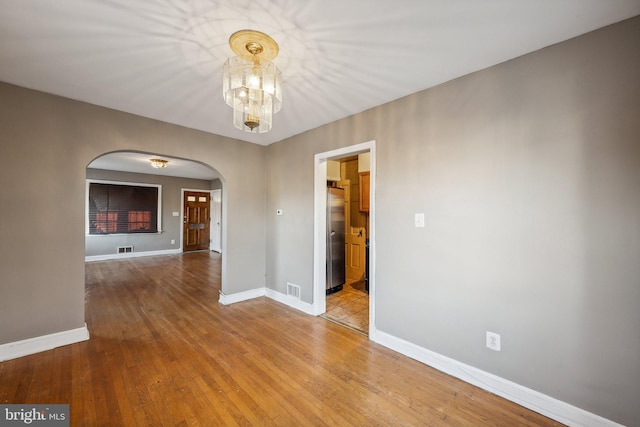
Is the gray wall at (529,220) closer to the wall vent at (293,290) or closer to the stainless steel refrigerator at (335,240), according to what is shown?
the wall vent at (293,290)

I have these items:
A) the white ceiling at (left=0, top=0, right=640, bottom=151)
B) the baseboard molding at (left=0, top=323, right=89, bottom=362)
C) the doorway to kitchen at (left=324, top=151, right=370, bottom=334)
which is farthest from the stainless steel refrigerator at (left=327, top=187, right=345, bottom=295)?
Answer: the baseboard molding at (left=0, top=323, right=89, bottom=362)

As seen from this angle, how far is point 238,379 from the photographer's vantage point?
204 centimetres

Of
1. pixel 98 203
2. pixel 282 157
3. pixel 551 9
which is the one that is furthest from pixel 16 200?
pixel 98 203

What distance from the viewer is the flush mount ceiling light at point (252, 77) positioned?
1.69m

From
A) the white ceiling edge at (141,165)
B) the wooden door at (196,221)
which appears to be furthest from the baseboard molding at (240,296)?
the wooden door at (196,221)

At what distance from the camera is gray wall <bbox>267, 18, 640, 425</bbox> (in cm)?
150

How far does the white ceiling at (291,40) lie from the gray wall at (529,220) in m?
0.25

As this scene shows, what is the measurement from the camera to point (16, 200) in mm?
2312

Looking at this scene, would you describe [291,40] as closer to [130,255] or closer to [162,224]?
[162,224]

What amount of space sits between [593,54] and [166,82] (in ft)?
10.6

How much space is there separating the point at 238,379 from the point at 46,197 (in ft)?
8.44

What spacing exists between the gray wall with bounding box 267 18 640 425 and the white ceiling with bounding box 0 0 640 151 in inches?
9.8

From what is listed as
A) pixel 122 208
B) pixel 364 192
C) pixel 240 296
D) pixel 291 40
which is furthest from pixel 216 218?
pixel 291 40

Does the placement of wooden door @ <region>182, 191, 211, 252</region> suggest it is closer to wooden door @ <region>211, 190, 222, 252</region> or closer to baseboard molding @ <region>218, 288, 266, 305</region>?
wooden door @ <region>211, 190, 222, 252</region>
